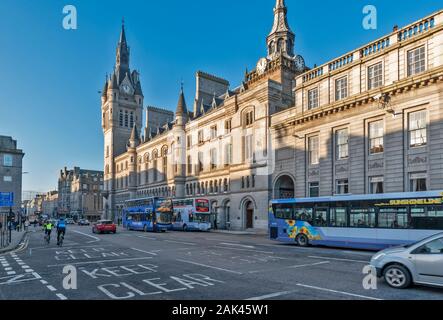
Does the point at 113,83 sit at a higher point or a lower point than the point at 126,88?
higher

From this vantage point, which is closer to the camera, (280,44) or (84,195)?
(280,44)

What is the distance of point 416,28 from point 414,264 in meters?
22.1

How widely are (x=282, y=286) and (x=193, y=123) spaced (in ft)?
160

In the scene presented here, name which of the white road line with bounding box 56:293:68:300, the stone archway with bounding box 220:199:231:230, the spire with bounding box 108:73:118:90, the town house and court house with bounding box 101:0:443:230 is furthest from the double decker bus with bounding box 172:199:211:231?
the spire with bounding box 108:73:118:90

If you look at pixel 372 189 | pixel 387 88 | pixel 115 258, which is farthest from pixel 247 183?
pixel 115 258

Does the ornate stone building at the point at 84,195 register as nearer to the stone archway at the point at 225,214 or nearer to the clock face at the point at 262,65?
the stone archway at the point at 225,214

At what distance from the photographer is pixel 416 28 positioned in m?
25.4

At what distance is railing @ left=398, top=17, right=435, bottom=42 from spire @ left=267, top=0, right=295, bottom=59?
72.4 ft

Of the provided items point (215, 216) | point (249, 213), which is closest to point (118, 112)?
point (215, 216)

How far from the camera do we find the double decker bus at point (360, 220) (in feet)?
57.4

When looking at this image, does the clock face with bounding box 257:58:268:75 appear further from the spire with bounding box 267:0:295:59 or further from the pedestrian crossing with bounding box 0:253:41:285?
the pedestrian crossing with bounding box 0:253:41:285

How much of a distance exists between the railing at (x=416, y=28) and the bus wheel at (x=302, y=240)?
16452 millimetres

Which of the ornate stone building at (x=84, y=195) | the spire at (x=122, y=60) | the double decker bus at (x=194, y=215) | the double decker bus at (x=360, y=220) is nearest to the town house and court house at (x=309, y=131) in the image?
the double decker bus at (x=194, y=215)

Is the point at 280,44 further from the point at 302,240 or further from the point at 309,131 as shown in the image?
the point at 302,240
